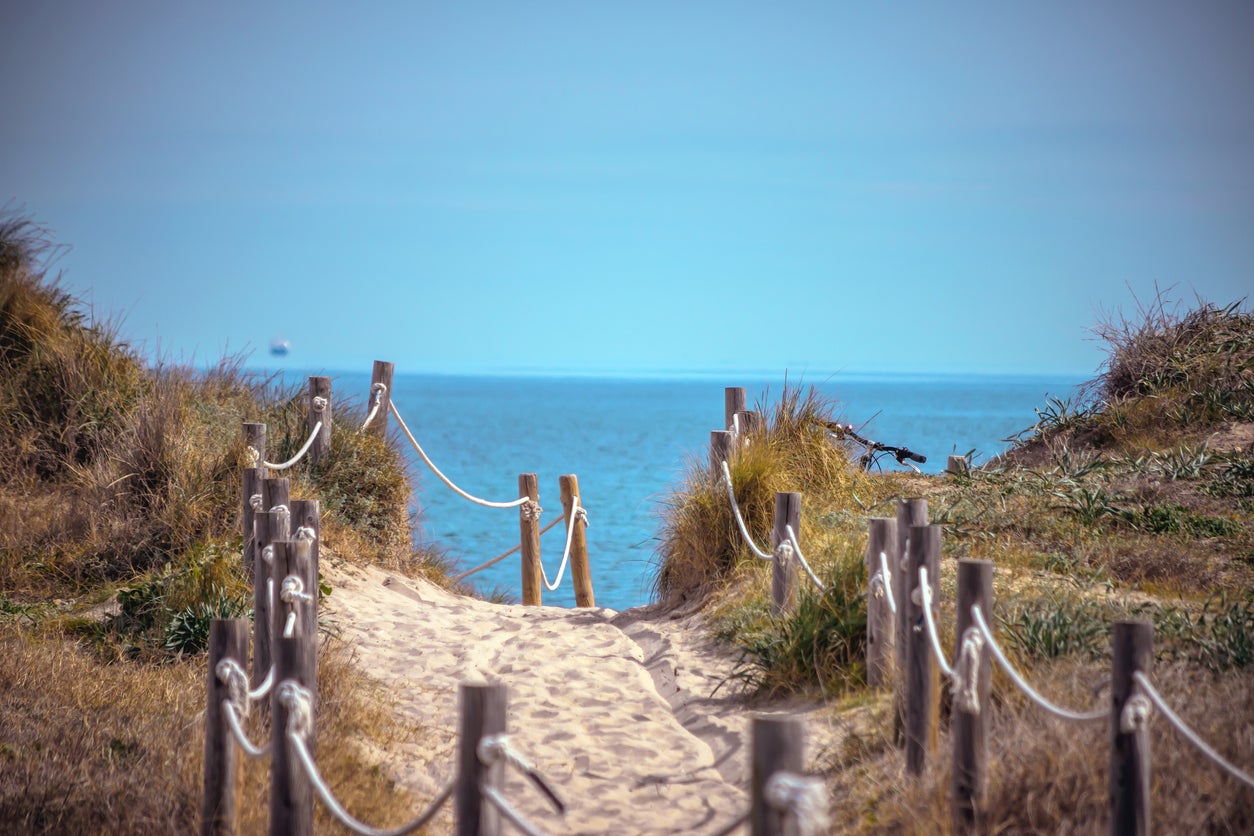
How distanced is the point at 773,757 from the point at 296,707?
6.01 ft

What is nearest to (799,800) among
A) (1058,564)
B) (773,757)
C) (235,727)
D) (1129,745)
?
(773,757)

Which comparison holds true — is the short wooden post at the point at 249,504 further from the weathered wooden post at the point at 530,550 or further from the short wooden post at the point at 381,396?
the weathered wooden post at the point at 530,550

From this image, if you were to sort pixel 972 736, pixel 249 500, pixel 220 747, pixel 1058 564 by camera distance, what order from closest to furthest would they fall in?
pixel 972 736, pixel 220 747, pixel 1058 564, pixel 249 500

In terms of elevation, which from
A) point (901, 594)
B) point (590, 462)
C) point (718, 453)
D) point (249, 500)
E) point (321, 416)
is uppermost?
point (321, 416)

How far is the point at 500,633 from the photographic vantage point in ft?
27.1

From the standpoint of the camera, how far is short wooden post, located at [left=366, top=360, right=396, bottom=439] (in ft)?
35.9

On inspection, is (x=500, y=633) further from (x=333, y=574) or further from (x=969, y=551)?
(x=969, y=551)

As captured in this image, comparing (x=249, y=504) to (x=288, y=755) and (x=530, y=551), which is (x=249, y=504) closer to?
(x=288, y=755)

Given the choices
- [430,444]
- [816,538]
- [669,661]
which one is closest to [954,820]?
[669,661]

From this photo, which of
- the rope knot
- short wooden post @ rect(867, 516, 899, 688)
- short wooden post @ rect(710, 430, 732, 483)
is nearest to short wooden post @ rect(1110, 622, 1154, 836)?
short wooden post @ rect(867, 516, 899, 688)

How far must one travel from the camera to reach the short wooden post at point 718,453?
8.81 meters

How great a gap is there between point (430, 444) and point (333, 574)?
51.5 meters

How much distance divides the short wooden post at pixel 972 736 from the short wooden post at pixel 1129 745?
512 millimetres

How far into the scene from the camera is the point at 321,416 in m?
10.0
